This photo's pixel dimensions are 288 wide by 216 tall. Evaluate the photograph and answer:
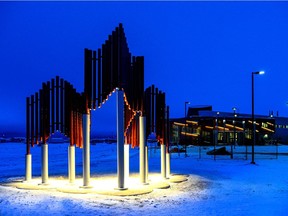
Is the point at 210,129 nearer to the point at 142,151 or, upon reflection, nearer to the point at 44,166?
the point at 142,151

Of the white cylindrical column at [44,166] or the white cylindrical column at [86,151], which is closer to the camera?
the white cylindrical column at [86,151]

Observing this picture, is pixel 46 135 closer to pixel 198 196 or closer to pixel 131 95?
pixel 131 95

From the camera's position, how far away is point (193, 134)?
78.7 metres

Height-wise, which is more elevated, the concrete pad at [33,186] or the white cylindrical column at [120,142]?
the white cylindrical column at [120,142]

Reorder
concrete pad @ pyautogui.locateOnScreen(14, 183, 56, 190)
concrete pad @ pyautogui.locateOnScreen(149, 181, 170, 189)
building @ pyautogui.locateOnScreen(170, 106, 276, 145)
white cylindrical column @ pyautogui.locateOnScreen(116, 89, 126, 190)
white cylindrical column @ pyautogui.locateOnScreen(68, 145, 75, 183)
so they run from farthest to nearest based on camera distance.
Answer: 1. building @ pyautogui.locateOnScreen(170, 106, 276, 145)
2. white cylindrical column @ pyautogui.locateOnScreen(68, 145, 75, 183)
3. concrete pad @ pyautogui.locateOnScreen(149, 181, 170, 189)
4. concrete pad @ pyautogui.locateOnScreen(14, 183, 56, 190)
5. white cylindrical column @ pyautogui.locateOnScreen(116, 89, 126, 190)

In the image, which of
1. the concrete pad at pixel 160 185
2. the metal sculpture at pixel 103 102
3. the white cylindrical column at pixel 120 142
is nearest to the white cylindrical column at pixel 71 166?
the metal sculpture at pixel 103 102

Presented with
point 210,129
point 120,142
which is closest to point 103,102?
point 120,142

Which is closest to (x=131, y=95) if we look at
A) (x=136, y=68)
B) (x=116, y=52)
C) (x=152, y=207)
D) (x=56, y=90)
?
(x=136, y=68)

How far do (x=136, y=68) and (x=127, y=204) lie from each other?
6.83 m

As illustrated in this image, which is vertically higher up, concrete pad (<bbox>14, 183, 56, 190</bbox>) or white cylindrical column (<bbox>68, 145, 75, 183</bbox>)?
white cylindrical column (<bbox>68, 145, 75, 183</bbox>)

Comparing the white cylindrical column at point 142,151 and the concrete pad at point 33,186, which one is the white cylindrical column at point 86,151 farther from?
the white cylindrical column at point 142,151

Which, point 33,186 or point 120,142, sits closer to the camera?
point 120,142

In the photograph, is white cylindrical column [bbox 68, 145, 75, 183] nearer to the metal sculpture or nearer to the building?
the metal sculpture

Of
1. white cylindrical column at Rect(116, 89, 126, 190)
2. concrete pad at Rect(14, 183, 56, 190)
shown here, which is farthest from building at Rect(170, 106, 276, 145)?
white cylindrical column at Rect(116, 89, 126, 190)
